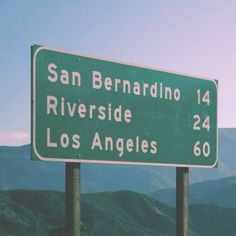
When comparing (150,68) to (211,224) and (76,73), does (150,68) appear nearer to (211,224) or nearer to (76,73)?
(76,73)

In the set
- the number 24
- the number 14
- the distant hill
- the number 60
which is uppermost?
the number 14

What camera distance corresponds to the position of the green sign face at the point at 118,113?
3.70 metres

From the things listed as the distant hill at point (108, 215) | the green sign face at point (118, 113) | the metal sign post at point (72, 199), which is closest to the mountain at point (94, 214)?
the distant hill at point (108, 215)

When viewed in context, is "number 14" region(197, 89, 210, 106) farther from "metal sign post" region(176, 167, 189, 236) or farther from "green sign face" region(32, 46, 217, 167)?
"metal sign post" region(176, 167, 189, 236)

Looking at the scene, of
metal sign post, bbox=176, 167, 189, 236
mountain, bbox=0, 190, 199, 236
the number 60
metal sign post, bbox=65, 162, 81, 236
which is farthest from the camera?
mountain, bbox=0, 190, 199, 236

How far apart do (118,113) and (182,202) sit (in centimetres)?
109

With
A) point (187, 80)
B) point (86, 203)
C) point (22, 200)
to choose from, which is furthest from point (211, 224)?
point (187, 80)

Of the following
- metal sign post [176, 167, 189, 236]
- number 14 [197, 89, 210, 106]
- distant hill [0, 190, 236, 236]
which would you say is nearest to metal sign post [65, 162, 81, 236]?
metal sign post [176, 167, 189, 236]

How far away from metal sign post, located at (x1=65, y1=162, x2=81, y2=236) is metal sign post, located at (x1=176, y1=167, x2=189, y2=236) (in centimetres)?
121

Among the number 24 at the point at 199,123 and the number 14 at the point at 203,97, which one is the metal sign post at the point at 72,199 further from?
the number 14 at the point at 203,97

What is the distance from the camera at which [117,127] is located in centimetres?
414

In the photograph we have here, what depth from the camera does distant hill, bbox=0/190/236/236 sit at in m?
67.1

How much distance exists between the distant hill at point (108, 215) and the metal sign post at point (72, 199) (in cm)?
5612

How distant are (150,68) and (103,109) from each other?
24.9 inches
